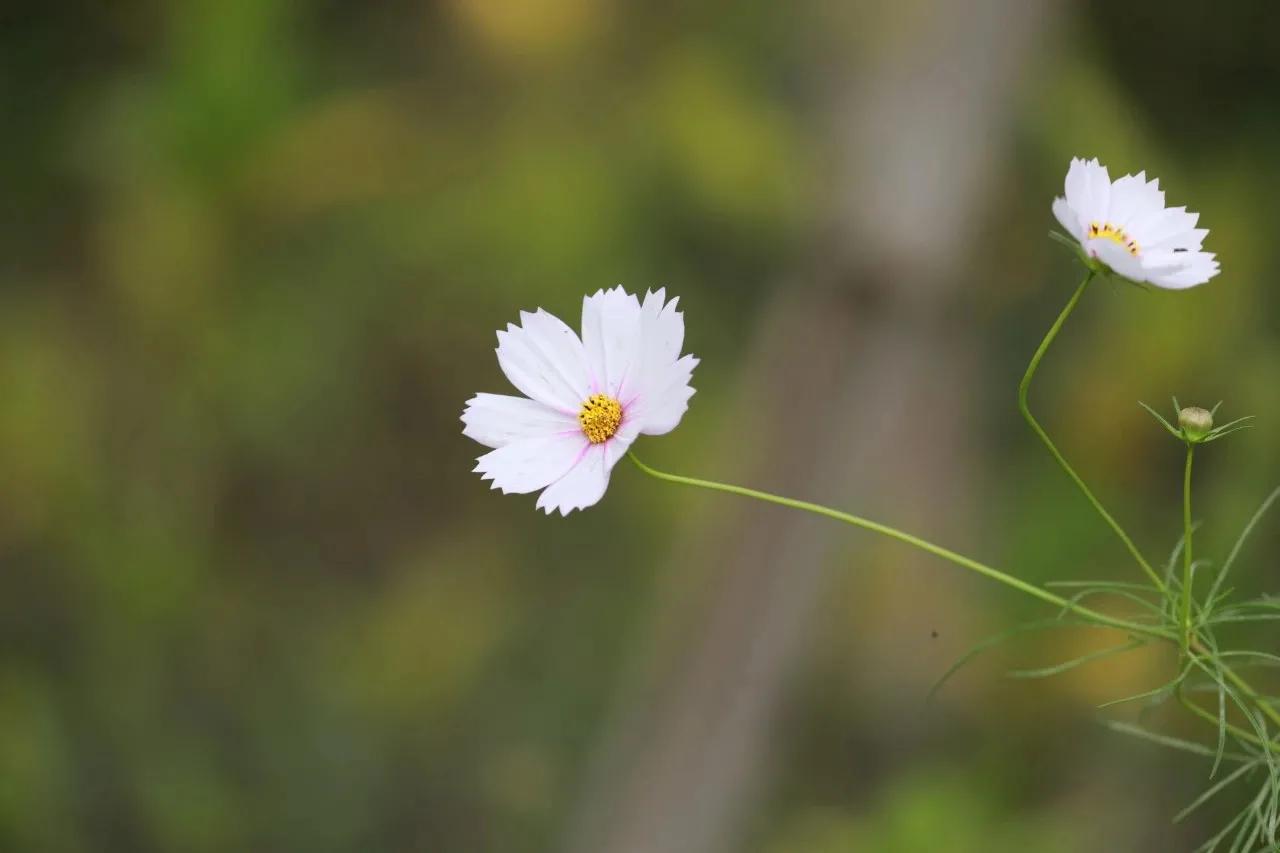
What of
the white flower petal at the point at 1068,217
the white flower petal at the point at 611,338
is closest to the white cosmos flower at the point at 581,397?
the white flower petal at the point at 611,338

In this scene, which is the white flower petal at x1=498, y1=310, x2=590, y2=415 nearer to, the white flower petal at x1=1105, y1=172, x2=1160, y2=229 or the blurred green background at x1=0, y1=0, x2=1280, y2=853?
the white flower petal at x1=1105, y1=172, x2=1160, y2=229

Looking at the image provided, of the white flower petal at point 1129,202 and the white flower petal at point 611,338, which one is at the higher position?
the white flower petal at point 1129,202

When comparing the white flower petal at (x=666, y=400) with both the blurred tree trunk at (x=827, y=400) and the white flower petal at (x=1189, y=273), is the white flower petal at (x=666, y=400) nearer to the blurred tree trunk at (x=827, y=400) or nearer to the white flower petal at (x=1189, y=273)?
the white flower petal at (x=1189, y=273)

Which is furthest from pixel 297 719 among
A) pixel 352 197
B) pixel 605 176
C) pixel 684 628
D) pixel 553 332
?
pixel 553 332

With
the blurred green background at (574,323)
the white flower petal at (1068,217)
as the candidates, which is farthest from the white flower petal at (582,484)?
the blurred green background at (574,323)

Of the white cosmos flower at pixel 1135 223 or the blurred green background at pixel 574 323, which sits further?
the blurred green background at pixel 574 323

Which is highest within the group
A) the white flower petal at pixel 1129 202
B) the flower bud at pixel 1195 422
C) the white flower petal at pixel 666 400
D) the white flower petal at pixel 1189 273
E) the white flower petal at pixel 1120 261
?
the white flower petal at pixel 1129 202
